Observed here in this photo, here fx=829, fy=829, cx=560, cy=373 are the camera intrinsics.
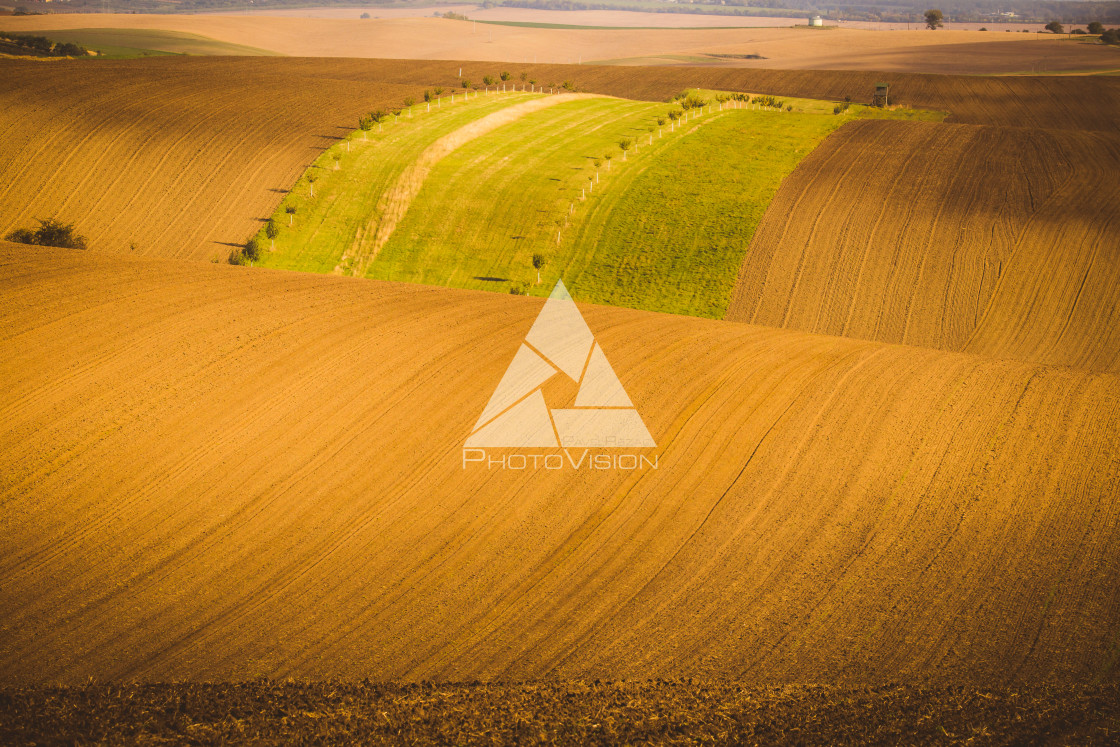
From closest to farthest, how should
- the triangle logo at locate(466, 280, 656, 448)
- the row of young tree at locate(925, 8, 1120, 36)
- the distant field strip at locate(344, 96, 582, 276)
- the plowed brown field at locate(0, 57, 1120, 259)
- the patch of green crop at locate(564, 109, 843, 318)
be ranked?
the triangle logo at locate(466, 280, 656, 448), the patch of green crop at locate(564, 109, 843, 318), the distant field strip at locate(344, 96, 582, 276), the plowed brown field at locate(0, 57, 1120, 259), the row of young tree at locate(925, 8, 1120, 36)

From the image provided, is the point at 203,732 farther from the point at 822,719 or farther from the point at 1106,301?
the point at 1106,301

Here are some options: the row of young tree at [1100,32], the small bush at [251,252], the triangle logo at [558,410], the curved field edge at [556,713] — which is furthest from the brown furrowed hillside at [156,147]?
the row of young tree at [1100,32]

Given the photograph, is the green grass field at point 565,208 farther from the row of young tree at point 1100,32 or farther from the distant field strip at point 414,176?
the row of young tree at point 1100,32

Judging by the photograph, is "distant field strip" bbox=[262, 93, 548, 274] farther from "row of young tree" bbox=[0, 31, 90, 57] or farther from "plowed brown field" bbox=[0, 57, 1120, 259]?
"row of young tree" bbox=[0, 31, 90, 57]

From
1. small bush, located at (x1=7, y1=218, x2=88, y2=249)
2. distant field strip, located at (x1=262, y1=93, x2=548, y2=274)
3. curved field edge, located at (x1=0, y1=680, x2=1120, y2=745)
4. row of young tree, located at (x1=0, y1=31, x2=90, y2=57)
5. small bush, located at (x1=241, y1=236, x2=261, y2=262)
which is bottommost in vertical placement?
curved field edge, located at (x1=0, y1=680, x2=1120, y2=745)

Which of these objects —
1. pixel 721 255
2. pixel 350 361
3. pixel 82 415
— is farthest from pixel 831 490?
pixel 721 255

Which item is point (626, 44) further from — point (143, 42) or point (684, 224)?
point (684, 224)

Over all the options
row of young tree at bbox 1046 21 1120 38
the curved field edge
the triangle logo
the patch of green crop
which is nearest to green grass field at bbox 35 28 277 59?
the patch of green crop
